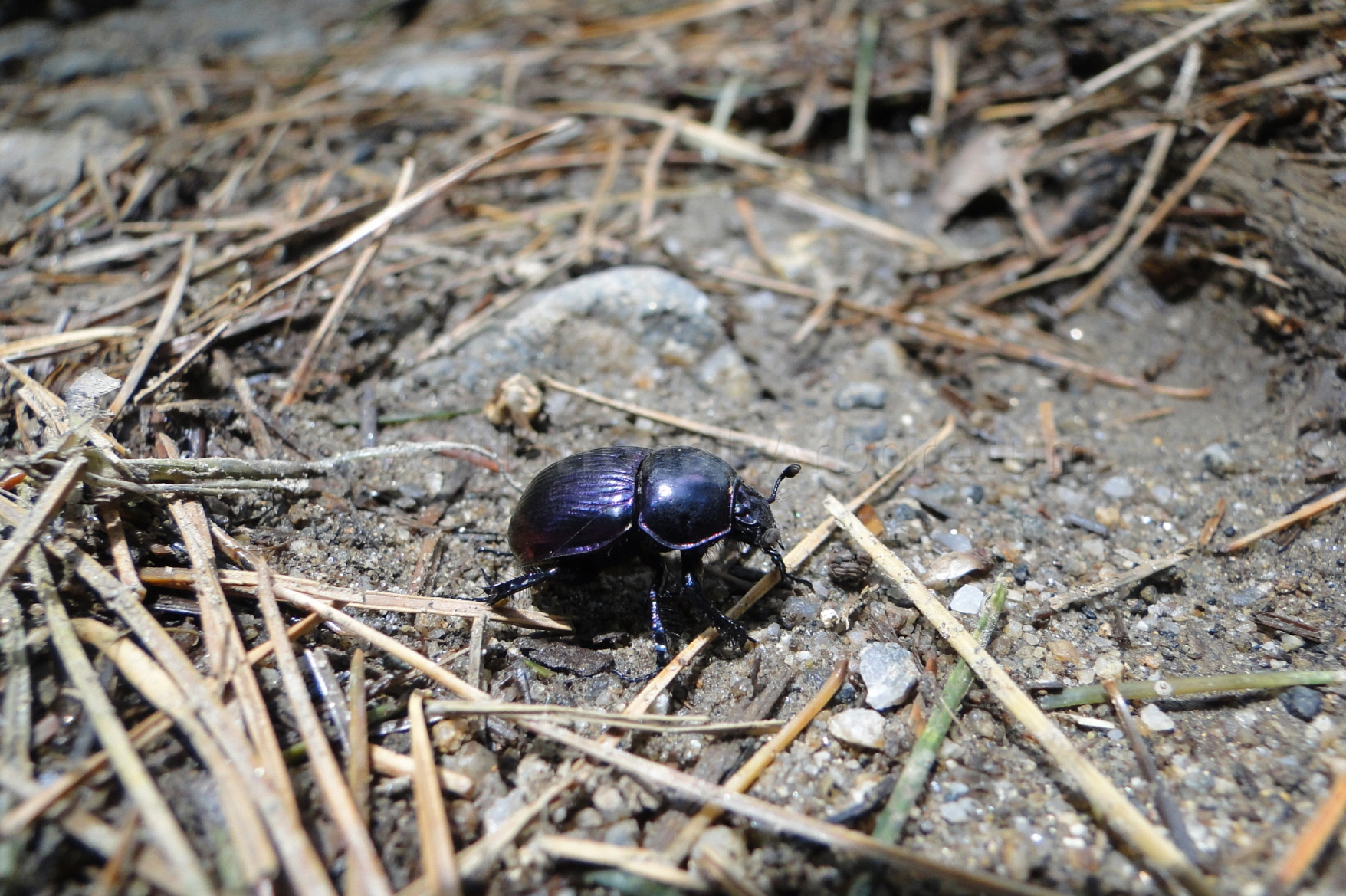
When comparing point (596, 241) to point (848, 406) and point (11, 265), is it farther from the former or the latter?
point (11, 265)

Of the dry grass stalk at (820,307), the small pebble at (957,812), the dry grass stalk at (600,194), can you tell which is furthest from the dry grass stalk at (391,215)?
the small pebble at (957,812)

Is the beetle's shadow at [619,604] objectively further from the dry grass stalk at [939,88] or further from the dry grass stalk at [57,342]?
the dry grass stalk at [939,88]

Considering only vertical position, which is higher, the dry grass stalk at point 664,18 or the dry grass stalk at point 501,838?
the dry grass stalk at point 664,18

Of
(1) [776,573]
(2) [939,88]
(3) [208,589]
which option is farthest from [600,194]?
(3) [208,589]

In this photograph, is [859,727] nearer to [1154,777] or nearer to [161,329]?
[1154,777]

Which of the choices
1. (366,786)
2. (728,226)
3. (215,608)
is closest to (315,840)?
(366,786)

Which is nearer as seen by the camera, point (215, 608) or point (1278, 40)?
point (215, 608)
